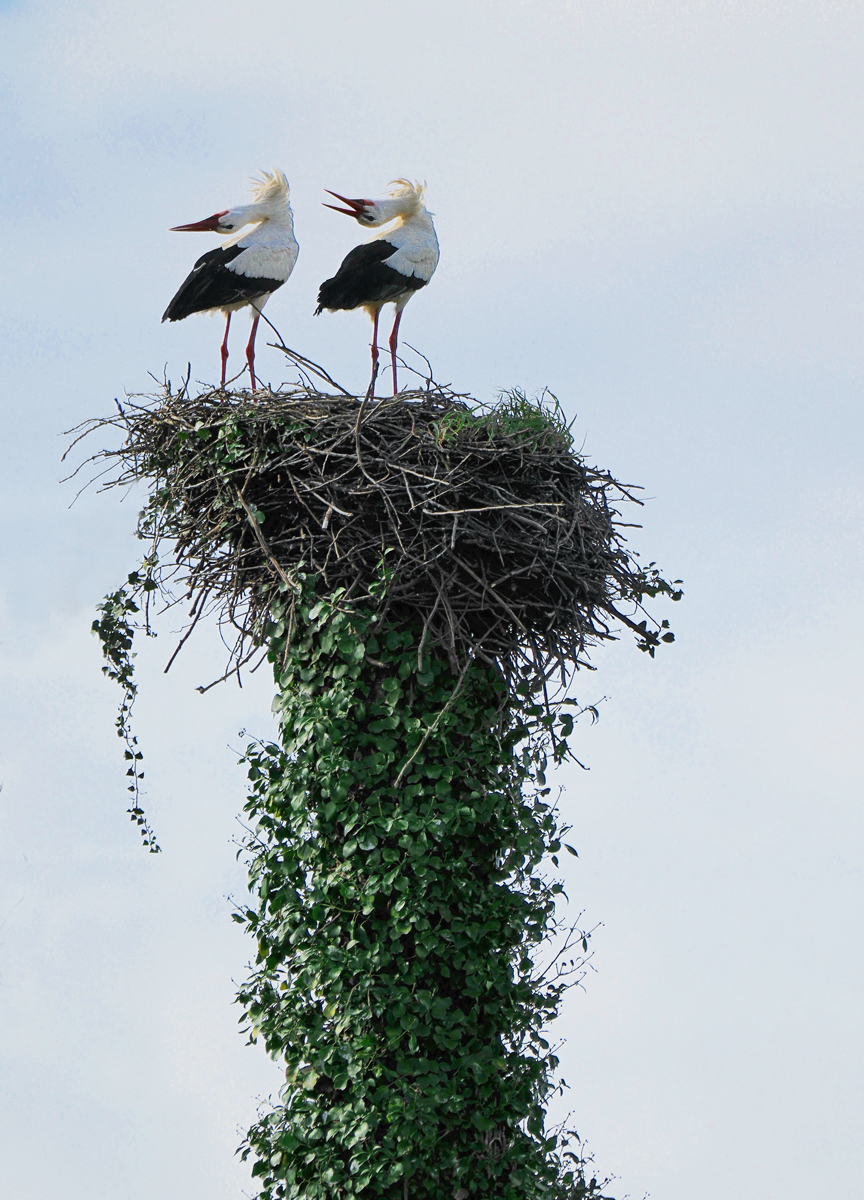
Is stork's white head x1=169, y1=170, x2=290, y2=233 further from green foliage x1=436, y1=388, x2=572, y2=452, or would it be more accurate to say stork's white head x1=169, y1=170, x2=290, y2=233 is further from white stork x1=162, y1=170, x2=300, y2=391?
green foliage x1=436, y1=388, x2=572, y2=452

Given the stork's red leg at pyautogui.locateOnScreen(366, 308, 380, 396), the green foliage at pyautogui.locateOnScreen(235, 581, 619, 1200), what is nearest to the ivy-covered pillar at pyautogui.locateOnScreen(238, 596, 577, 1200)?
the green foliage at pyautogui.locateOnScreen(235, 581, 619, 1200)

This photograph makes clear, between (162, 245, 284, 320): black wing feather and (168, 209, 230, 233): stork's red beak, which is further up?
(168, 209, 230, 233): stork's red beak

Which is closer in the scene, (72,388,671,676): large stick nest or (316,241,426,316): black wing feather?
(72,388,671,676): large stick nest

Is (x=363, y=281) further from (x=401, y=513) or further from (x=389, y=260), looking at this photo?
(x=401, y=513)

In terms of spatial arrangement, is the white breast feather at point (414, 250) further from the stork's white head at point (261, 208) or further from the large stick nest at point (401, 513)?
the large stick nest at point (401, 513)

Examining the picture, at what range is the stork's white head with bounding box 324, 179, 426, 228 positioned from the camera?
7500 millimetres

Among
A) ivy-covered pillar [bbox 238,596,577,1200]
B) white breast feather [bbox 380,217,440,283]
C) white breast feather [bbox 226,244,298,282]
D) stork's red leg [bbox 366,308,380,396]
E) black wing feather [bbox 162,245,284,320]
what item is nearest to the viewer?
ivy-covered pillar [bbox 238,596,577,1200]

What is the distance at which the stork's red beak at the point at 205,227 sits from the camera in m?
7.65

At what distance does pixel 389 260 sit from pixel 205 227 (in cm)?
130

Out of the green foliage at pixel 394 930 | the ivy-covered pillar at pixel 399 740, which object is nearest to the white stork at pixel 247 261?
the ivy-covered pillar at pixel 399 740

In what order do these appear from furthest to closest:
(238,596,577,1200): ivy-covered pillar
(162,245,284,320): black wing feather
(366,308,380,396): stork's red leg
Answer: (162,245,284,320): black wing feather < (366,308,380,396): stork's red leg < (238,596,577,1200): ivy-covered pillar

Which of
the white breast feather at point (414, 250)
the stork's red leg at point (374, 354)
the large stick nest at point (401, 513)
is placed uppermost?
the white breast feather at point (414, 250)

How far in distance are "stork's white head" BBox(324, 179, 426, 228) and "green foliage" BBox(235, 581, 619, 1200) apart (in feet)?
9.94

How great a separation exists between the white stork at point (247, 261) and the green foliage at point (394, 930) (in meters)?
2.22
